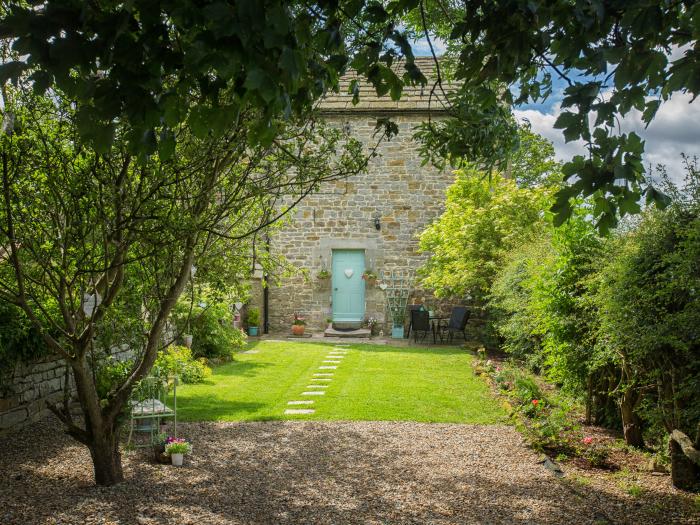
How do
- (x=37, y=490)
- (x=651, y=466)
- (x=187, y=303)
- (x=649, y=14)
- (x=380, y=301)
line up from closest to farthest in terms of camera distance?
1. (x=649, y=14)
2. (x=37, y=490)
3. (x=651, y=466)
4. (x=187, y=303)
5. (x=380, y=301)

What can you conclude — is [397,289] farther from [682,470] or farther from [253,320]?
[682,470]

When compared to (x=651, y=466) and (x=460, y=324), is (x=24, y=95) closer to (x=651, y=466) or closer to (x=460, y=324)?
(x=651, y=466)

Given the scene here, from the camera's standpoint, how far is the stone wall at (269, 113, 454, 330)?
1520 centimetres

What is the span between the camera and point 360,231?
1534cm

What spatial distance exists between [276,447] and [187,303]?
3177 millimetres

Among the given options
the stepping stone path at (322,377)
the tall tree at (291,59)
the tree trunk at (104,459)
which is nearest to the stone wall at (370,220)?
the stepping stone path at (322,377)

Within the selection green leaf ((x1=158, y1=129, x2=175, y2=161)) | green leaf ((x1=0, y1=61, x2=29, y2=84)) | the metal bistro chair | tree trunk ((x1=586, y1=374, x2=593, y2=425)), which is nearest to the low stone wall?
the metal bistro chair

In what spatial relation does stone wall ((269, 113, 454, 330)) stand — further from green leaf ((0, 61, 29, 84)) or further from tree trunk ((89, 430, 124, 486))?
green leaf ((0, 61, 29, 84))

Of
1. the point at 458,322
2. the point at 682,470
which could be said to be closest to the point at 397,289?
the point at 458,322

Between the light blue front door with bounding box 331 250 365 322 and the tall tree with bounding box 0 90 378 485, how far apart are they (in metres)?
10.6

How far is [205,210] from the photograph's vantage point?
14.0 ft

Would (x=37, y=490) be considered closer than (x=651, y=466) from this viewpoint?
Yes

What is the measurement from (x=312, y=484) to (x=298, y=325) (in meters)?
10.4

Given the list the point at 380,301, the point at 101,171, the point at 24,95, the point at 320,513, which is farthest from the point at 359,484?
the point at 380,301
